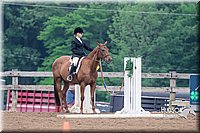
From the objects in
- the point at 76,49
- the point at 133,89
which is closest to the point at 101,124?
the point at 133,89

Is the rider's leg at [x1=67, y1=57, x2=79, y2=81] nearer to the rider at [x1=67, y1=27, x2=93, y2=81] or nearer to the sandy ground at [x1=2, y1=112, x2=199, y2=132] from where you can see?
the rider at [x1=67, y1=27, x2=93, y2=81]

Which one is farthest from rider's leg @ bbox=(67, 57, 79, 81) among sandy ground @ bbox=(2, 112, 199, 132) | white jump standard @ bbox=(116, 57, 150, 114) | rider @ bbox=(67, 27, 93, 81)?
sandy ground @ bbox=(2, 112, 199, 132)

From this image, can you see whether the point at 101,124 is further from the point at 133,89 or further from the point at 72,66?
the point at 72,66

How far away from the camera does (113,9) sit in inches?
1901

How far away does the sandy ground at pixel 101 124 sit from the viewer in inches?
474

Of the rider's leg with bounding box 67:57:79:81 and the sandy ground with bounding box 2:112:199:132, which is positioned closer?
the sandy ground with bounding box 2:112:199:132

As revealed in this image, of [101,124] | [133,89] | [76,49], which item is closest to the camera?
[101,124]

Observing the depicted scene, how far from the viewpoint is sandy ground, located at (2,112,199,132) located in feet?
39.5

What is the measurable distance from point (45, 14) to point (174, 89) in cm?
3237

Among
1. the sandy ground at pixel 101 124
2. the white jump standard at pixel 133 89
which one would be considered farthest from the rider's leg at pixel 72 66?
the sandy ground at pixel 101 124

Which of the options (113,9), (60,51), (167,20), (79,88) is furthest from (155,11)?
(79,88)

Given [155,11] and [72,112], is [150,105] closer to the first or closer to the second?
[72,112]

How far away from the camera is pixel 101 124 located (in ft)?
43.0

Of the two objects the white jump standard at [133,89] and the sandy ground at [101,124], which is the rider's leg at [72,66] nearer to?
the white jump standard at [133,89]
